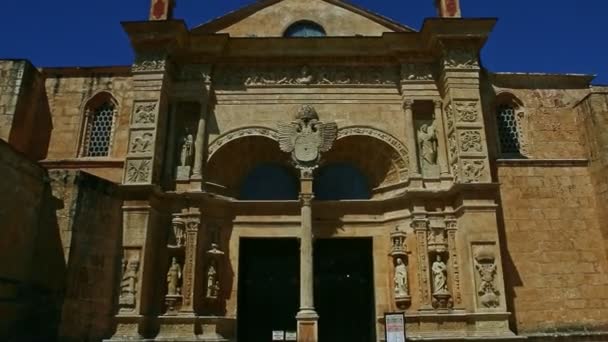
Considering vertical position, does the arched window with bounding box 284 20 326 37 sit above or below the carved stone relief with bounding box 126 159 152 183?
above

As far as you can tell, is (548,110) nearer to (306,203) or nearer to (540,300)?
Answer: (540,300)

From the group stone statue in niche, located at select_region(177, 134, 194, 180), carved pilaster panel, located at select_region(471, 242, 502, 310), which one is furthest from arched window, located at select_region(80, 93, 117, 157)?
carved pilaster panel, located at select_region(471, 242, 502, 310)

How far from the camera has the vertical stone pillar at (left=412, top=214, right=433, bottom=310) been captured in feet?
45.1

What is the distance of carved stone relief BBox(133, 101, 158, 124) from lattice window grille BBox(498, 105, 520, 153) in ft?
33.8

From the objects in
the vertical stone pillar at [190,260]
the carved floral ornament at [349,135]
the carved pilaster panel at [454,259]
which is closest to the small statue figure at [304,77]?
the carved floral ornament at [349,135]

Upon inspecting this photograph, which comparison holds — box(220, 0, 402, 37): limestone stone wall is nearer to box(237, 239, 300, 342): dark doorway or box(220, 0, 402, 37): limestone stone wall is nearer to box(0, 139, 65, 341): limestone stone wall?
box(237, 239, 300, 342): dark doorway

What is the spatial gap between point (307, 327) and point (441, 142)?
21.2 ft

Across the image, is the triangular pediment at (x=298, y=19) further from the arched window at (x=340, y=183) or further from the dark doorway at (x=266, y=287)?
the dark doorway at (x=266, y=287)

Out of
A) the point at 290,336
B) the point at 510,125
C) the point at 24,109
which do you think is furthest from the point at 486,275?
the point at 24,109

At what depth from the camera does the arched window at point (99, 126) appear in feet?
53.4

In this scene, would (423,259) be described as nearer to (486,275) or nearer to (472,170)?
(486,275)

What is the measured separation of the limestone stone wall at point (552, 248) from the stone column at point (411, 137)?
7.99 feet

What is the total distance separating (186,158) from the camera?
15.1 metres

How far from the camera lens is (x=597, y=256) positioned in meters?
14.3
